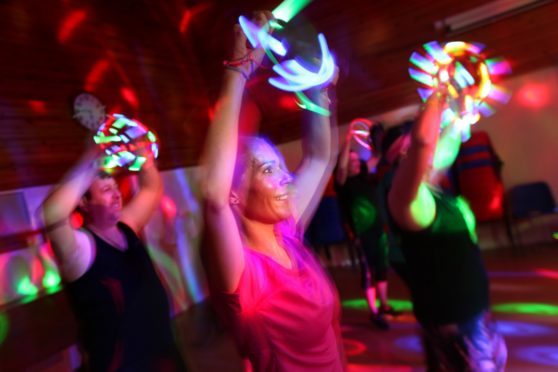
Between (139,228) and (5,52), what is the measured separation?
296 centimetres

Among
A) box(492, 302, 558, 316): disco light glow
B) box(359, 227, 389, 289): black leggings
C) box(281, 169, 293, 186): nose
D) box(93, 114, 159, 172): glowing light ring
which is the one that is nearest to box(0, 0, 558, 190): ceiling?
box(359, 227, 389, 289): black leggings

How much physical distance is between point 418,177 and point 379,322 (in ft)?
8.18

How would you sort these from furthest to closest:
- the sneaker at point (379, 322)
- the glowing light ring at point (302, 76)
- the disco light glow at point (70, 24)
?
1. the disco light glow at point (70, 24)
2. the sneaker at point (379, 322)
3. the glowing light ring at point (302, 76)

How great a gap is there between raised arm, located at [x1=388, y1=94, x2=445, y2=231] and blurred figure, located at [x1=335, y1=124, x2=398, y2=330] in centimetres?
214

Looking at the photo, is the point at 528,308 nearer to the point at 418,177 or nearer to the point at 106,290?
the point at 418,177

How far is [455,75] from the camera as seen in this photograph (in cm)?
129

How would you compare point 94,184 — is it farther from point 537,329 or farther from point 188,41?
point 188,41

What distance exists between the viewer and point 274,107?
5.84 m

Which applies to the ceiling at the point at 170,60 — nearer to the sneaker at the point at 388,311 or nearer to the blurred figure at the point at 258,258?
the sneaker at the point at 388,311

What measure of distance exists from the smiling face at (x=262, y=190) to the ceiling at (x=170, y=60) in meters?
3.19

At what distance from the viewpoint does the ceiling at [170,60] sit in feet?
13.1

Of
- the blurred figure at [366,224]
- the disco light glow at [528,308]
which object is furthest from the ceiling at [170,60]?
the disco light glow at [528,308]

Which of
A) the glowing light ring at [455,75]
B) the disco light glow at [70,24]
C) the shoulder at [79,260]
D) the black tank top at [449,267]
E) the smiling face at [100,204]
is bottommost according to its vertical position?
the black tank top at [449,267]

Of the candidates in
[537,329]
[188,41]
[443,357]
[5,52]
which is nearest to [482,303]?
[443,357]
